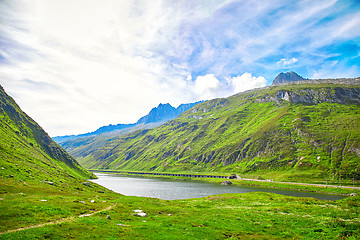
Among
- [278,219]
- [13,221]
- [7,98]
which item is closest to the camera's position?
[13,221]

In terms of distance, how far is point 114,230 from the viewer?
916 inches

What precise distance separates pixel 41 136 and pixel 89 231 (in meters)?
202

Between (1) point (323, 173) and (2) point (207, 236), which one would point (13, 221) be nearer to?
(2) point (207, 236)

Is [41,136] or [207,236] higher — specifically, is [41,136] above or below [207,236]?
above

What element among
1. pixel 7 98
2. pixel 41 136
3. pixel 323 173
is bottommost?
pixel 323 173

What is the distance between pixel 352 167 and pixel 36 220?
247100 millimetres

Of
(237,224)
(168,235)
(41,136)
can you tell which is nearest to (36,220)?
(168,235)

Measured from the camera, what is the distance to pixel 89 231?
22.0m

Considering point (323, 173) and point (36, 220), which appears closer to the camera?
point (36, 220)

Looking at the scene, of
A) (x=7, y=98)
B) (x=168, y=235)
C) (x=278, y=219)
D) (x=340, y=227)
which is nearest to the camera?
(x=168, y=235)

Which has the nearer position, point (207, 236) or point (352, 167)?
point (207, 236)

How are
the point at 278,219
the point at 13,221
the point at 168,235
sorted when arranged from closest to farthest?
the point at 13,221 → the point at 168,235 → the point at 278,219

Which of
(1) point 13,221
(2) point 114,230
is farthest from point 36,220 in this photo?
(2) point 114,230

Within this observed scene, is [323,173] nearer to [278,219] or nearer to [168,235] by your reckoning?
[278,219]
